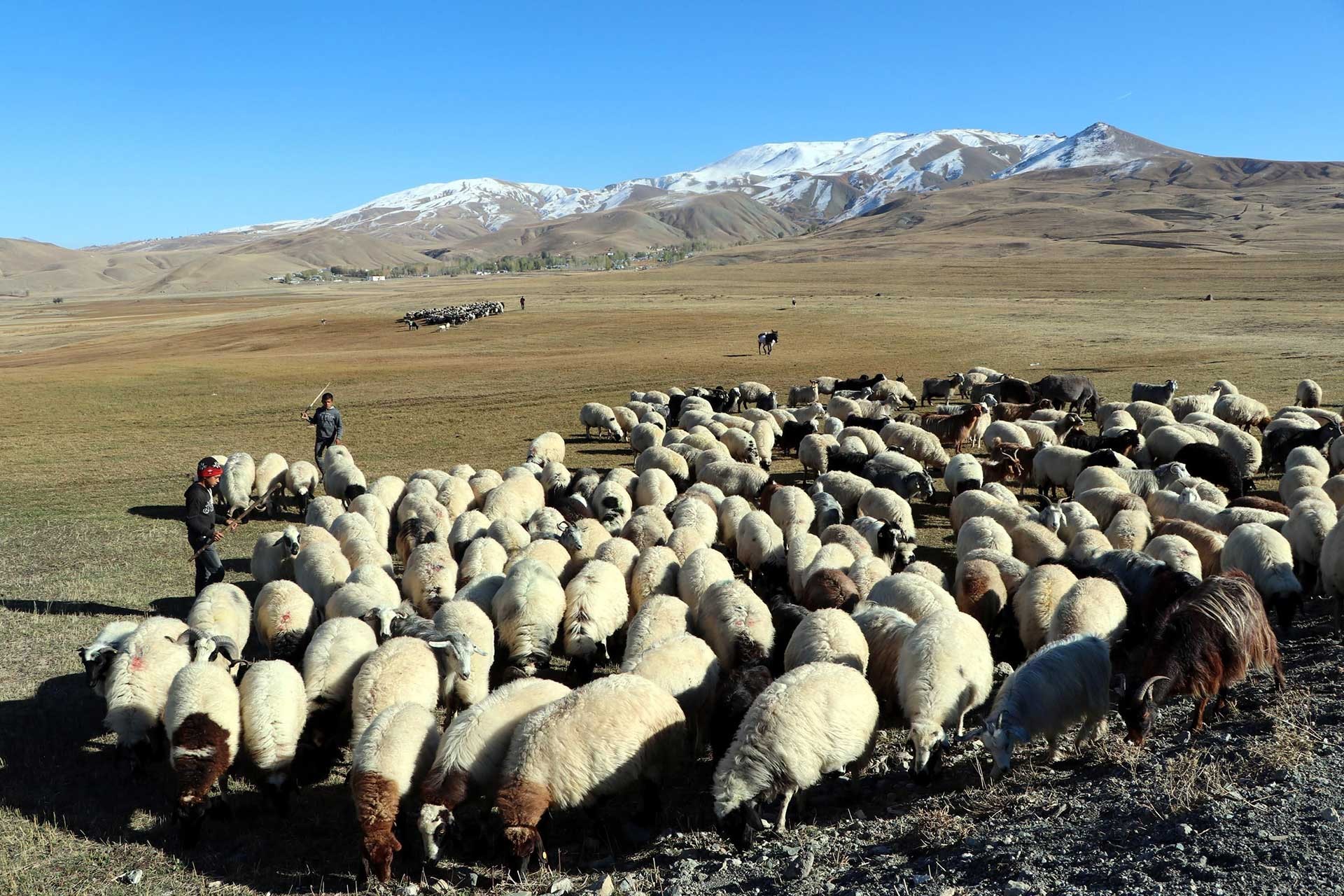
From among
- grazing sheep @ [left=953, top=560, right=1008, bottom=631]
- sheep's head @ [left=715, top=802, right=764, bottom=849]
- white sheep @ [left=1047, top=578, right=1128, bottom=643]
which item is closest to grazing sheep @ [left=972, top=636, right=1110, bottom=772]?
white sheep @ [left=1047, top=578, right=1128, bottom=643]

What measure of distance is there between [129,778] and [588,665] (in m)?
4.12

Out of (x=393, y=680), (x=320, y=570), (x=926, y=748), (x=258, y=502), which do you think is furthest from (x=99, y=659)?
(x=258, y=502)

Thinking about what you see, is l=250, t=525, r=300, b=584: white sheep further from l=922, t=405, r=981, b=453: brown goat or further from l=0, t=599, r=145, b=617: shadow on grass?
l=922, t=405, r=981, b=453: brown goat

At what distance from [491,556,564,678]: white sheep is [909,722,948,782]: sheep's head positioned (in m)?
3.94

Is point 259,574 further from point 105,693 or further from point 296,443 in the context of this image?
point 296,443

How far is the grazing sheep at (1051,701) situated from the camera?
6.34 metres

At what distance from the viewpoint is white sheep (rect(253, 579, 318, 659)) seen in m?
9.05

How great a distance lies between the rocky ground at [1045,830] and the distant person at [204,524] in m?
6.70

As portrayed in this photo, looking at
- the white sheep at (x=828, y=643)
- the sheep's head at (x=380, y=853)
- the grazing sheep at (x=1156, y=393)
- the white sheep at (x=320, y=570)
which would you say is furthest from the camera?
the grazing sheep at (x=1156, y=393)

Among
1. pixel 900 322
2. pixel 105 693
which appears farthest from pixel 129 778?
pixel 900 322

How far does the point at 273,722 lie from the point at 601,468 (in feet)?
43.1

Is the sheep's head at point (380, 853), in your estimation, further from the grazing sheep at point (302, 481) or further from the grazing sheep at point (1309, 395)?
the grazing sheep at point (1309, 395)

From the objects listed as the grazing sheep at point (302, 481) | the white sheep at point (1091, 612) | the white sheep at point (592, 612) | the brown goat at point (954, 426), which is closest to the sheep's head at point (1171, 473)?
the brown goat at point (954, 426)

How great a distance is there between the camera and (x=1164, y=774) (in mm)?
5832
